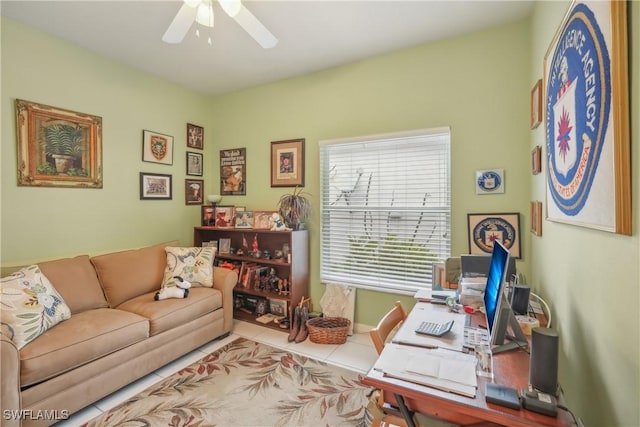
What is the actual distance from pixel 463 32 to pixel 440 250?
6.16 ft

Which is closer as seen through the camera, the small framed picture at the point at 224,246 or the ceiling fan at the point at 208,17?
the ceiling fan at the point at 208,17

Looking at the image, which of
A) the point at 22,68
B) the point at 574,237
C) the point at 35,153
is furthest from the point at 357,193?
the point at 22,68

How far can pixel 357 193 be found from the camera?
308 centimetres

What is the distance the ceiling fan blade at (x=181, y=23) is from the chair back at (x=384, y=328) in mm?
2104

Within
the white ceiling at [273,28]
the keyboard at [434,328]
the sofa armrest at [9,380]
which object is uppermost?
the white ceiling at [273,28]

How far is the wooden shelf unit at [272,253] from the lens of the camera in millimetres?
3152

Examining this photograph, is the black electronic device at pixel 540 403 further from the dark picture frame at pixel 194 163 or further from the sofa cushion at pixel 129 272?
the dark picture frame at pixel 194 163

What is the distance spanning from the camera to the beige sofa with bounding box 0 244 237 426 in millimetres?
1638

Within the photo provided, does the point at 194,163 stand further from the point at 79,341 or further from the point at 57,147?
the point at 79,341

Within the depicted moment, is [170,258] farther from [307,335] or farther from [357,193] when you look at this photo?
[357,193]

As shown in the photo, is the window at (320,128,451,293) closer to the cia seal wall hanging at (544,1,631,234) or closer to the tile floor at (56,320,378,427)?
the tile floor at (56,320,378,427)

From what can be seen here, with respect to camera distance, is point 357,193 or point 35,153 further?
point 357,193

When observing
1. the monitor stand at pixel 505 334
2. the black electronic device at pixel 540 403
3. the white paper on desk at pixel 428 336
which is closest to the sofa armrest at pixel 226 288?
the white paper on desk at pixel 428 336

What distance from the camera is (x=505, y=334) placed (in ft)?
4.20
